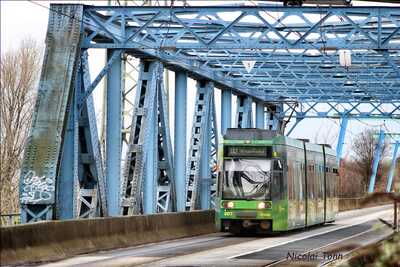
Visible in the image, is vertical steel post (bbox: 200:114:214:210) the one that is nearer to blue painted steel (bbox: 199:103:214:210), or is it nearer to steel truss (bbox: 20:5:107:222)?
blue painted steel (bbox: 199:103:214:210)

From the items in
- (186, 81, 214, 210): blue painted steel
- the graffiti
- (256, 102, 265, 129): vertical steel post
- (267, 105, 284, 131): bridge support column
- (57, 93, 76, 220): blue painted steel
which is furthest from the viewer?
(267, 105, 284, 131): bridge support column

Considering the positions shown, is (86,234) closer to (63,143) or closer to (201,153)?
(63,143)

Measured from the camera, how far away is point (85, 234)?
21.8m

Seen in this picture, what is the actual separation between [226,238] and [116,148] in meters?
4.66

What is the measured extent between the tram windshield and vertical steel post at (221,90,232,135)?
21.9 metres

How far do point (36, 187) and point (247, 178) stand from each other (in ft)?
20.4

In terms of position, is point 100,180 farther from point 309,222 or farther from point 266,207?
point 309,222

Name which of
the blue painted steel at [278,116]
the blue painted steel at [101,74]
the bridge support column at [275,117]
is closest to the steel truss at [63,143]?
the blue painted steel at [101,74]

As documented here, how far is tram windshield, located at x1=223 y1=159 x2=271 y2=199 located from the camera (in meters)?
28.0

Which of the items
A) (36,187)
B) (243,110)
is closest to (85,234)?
(36,187)

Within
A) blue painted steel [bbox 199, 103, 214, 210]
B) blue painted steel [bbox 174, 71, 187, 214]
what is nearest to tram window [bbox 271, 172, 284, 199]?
blue painted steel [bbox 174, 71, 187, 214]

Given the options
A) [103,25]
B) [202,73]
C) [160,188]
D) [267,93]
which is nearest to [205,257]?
[103,25]

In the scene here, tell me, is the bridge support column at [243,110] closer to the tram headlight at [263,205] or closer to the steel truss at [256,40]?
the steel truss at [256,40]

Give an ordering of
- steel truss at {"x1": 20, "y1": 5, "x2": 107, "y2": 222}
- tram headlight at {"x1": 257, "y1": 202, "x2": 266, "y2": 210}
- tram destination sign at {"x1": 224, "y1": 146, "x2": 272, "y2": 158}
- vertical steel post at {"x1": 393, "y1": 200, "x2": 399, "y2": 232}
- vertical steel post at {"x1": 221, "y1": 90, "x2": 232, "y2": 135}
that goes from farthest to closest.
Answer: vertical steel post at {"x1": 221, "y1": 90, "x2": 232, "y2": 135} → tram destination sign at {"x1": 224, "y1": 146, "x2": 272, "y2": 158} → tram headlight at {"x1": 257, "y1": 202, "x2": 266, "y2": 210} → steel truss at {"x1": 20, "y1": 5, "x2": 107, "y2": 222} → vertical steel post at {"x1": 393, "y1": 200, "x2": 399, "y2": 232}
